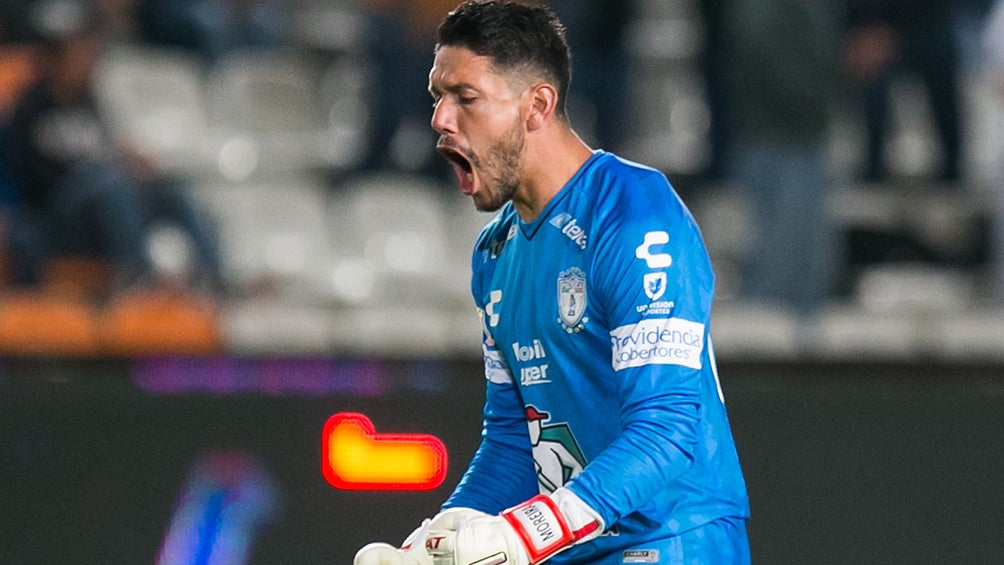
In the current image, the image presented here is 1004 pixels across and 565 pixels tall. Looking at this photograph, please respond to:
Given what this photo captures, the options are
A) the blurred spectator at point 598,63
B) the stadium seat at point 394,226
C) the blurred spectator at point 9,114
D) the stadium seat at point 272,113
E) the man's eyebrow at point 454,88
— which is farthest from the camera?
the stadium seat at point 272,113

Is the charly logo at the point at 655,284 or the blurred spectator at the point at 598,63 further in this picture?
the blurred spectator at the point at 598,63

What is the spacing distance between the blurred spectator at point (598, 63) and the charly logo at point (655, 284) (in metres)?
3.91

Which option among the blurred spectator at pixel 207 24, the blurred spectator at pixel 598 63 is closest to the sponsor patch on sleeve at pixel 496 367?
the blurred spectator at pixel 598 63

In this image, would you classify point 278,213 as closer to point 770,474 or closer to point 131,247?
point 131,247

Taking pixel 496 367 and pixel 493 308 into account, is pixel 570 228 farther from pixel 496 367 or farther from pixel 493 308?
pixel 496 367

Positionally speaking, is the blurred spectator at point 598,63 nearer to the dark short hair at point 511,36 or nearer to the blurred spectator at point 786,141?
the blurred spectator at point 786,141

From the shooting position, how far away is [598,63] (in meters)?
6.69

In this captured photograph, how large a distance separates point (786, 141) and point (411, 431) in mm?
1988

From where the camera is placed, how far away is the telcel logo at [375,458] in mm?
5008

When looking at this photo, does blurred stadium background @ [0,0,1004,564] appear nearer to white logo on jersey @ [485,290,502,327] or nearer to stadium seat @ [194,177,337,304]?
stadium seat @ [194,177,337,304]

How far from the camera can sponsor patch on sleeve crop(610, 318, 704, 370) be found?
2.72 meters

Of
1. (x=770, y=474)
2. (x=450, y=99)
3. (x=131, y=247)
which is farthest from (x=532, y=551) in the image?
(x=131, y=247)

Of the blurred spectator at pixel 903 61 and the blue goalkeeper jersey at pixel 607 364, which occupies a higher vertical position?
the blurred spectator at pixel 903 61

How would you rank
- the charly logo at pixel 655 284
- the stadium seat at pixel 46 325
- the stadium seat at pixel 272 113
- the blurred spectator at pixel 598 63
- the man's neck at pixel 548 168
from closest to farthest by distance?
the charly logo at pixel 655 284
the man's neck at pixel 548 168
the stadium seat at pixel 46 325
the blurred spectator at pixel 598 63
the stadium seat at pixel 272 113
